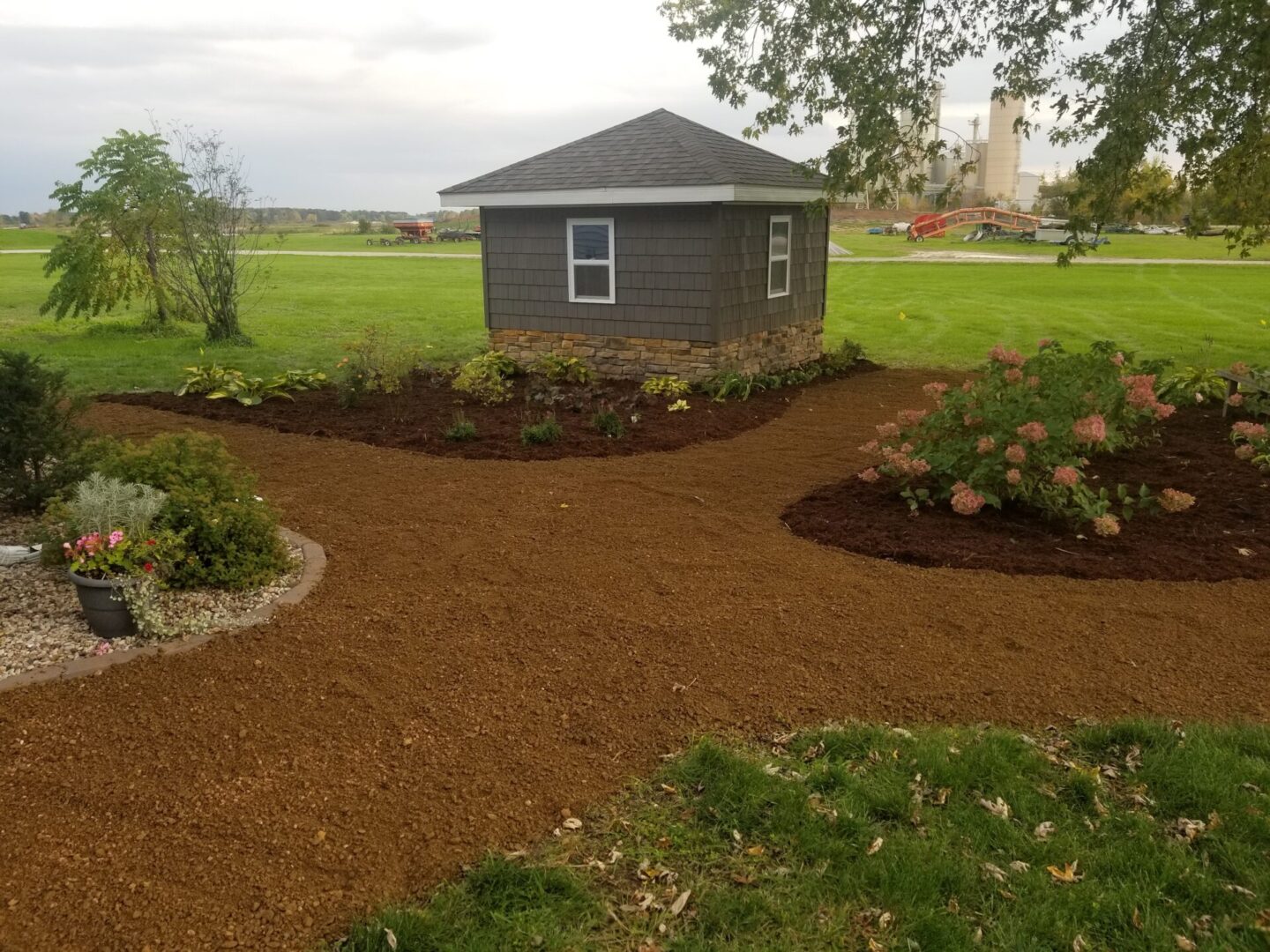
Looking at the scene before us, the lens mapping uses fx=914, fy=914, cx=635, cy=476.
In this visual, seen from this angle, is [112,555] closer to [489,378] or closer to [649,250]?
[489,378]

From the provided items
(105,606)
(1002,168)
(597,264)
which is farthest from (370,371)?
(1002,168)

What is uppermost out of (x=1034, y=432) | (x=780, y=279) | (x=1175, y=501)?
(x=780, y=279)

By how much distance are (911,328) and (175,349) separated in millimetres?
12751

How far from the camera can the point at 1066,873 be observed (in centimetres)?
286

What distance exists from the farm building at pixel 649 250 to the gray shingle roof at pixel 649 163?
26 millimetres

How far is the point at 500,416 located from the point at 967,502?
5.30m

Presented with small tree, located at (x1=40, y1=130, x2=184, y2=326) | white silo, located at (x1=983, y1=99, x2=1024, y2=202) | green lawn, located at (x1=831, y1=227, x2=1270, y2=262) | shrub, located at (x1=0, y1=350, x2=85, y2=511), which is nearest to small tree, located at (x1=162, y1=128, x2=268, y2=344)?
small tree, located at (x1=40, y1=130, x2=184, y2=326)

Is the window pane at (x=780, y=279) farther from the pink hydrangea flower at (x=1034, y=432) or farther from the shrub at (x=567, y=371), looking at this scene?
the pink hydrangea flower at (x=1034, y=432)

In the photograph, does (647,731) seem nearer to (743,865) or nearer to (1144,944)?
(743,865)

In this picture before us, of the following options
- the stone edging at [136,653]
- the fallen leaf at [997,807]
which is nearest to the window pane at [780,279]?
the stone edging at [136,653]

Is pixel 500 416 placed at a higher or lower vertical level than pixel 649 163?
lower

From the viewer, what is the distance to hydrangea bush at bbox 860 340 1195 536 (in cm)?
577

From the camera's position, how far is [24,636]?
4.25 metres

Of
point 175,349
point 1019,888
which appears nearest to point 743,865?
point 1019,888
